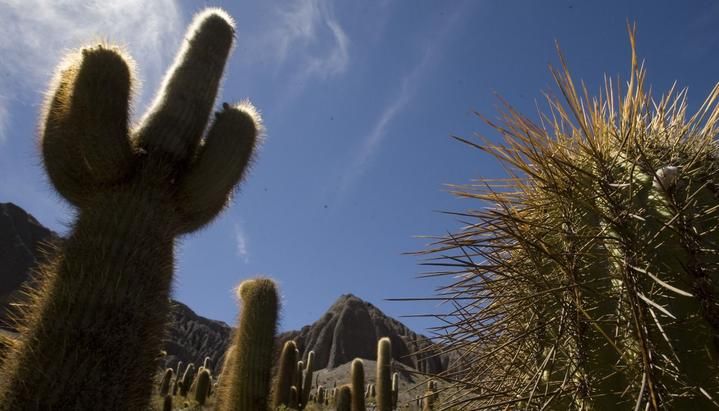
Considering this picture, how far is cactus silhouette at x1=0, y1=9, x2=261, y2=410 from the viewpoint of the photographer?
10.3 feet

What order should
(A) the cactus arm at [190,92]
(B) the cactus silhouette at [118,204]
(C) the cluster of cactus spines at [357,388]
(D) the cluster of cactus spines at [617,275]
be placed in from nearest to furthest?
(D) the cluster of cactus spines at [617,275], (B) the cactus silhouette at [118,204], (A) the cactus arm at [190,92], (C) the cluster of cactus spines at [357,388]

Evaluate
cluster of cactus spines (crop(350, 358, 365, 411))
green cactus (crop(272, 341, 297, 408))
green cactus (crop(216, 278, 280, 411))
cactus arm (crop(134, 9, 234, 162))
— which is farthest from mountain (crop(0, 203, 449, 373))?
cactus arm (crop(134, 9, 234, 162))

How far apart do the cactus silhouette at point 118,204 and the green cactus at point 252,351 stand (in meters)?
2.03

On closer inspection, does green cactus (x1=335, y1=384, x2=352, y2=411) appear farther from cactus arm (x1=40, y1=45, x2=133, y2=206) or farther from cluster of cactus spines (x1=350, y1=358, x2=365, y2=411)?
cactus arm (x1=40, y1=45, x2=133, y2=206)

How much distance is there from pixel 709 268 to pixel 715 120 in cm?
55

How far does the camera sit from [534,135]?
1.71m

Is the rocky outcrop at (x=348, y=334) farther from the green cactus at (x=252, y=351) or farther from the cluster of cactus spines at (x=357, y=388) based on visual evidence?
the green cactus at (x=252, y=351)

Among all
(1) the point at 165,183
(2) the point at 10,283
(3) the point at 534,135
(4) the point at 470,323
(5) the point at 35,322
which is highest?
(2) the point at 10,283

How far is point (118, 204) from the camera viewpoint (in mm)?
3764

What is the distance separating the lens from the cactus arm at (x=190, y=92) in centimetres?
434

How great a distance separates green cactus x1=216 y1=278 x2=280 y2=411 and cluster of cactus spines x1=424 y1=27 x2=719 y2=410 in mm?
4951

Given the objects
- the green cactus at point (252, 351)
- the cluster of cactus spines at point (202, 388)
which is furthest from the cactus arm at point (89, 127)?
the cluster of cactus spines at point (202, 388)

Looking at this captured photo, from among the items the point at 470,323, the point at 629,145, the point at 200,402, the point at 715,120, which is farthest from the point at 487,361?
the point at 200,402

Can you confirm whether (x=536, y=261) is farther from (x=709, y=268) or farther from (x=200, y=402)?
(x=200, y=402)
